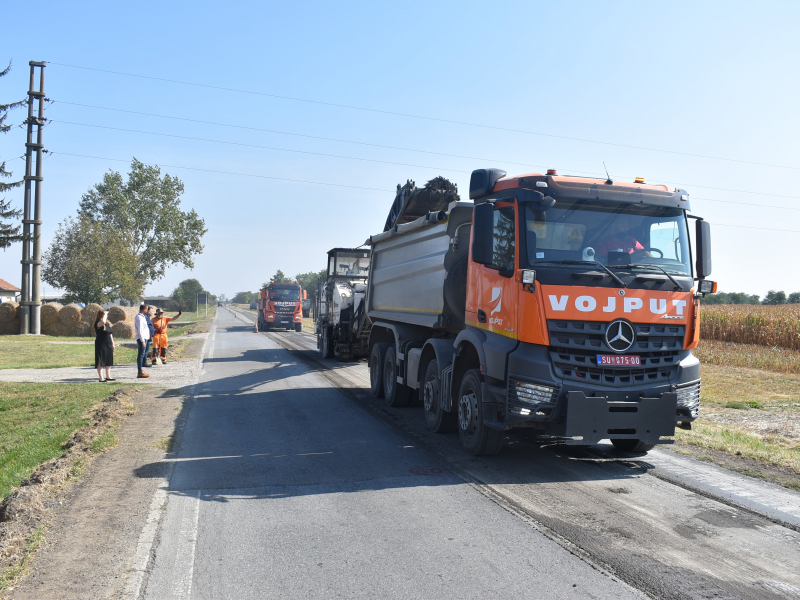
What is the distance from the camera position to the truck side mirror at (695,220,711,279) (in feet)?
23.0

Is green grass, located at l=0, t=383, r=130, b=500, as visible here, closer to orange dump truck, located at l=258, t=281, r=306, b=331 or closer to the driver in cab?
the driver in cab

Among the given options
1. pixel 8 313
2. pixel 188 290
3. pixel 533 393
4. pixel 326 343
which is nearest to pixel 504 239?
pixel 533 393

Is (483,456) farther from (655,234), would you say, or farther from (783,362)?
(783,362)

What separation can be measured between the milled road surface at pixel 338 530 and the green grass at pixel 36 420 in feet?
5.15

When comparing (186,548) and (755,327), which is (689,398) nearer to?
(186,548)

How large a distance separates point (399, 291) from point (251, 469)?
502cm

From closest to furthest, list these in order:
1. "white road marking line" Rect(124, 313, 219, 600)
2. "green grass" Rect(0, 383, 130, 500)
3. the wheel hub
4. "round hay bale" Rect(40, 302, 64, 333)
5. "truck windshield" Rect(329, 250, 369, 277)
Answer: "white road marking line" Rect(124, 313, 219, 600)
"green grass" Rect(0, 383, 130, 500)
the wheel hub
"truck windshield" Rect(329, 250, 369, 277)
"round hay bale" Rect(40, 302, 64, 333)

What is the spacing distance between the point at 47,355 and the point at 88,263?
88.3 feet

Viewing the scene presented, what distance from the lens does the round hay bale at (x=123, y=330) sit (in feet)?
101

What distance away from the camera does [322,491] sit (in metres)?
6.05

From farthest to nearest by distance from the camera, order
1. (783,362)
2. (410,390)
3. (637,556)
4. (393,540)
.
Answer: (783,362), (410,390), (393,540), (637,556)

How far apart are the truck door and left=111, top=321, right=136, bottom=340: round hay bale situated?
89.3ft

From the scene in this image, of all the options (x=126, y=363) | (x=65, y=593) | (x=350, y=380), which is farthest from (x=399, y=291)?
(x=126, y=363)

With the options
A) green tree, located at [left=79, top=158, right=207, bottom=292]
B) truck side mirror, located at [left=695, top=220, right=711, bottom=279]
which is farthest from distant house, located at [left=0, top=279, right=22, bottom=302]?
truck side mirror, located at [left=695, top=220, right=711, bottom=279]
